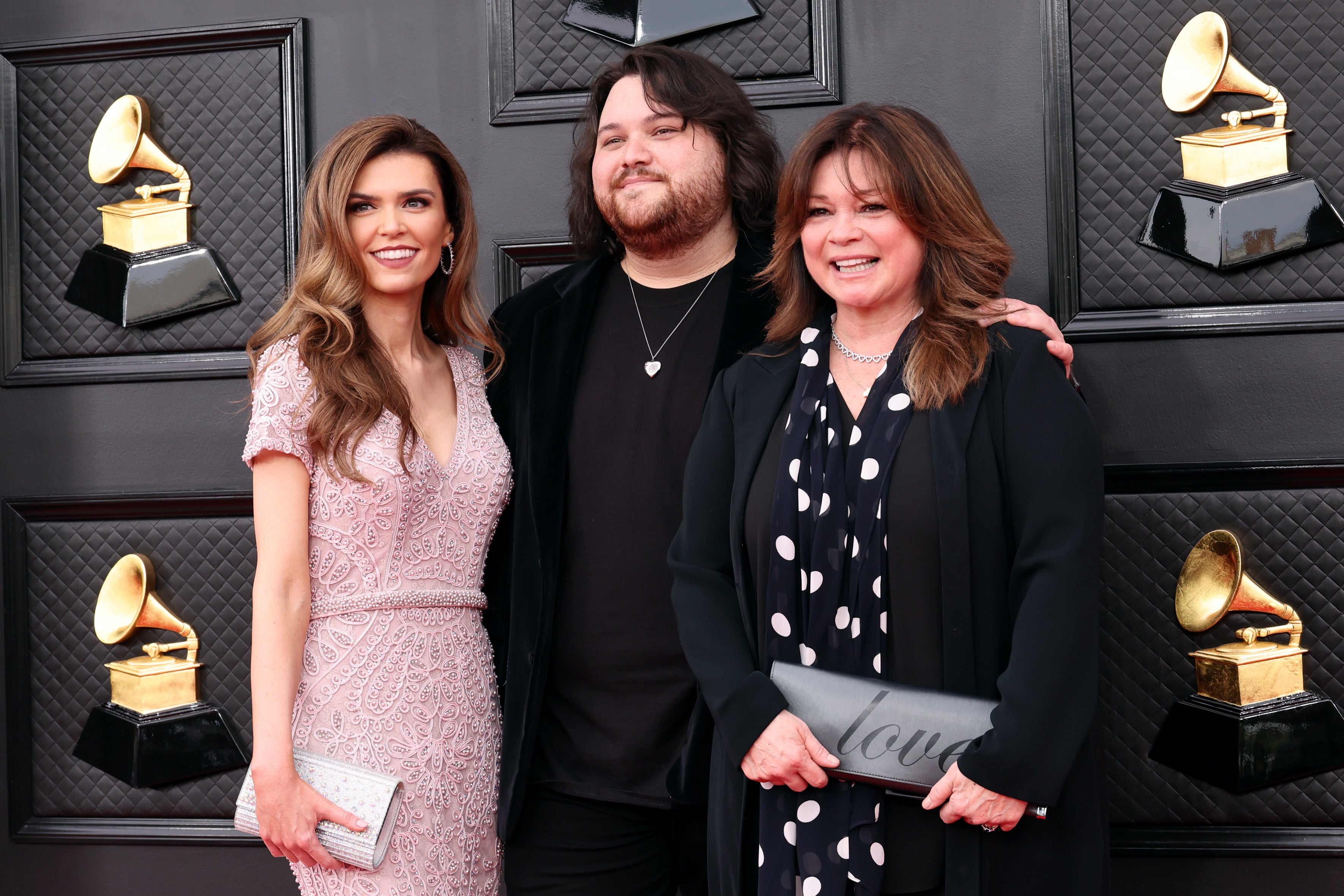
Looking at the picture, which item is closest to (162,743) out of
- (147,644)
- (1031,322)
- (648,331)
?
(147,644)

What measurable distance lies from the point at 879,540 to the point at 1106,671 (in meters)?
0.96

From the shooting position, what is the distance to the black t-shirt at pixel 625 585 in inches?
69.3

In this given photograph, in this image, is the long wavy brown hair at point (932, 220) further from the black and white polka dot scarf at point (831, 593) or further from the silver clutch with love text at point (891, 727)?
the silver clutch with love text at point (891, 727)

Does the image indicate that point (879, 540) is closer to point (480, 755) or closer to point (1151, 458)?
point (480, 755)

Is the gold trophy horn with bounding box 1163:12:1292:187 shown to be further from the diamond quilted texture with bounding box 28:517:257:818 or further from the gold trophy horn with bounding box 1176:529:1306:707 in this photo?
the diamond quilted texture with bounding box 28:517:257:818

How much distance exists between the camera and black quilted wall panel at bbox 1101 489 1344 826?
81.2 inches

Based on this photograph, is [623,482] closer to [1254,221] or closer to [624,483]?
[624,483]

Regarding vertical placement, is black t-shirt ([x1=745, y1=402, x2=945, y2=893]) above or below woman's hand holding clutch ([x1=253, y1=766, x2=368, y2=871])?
above

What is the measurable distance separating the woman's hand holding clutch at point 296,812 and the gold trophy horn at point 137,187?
4.17 feet

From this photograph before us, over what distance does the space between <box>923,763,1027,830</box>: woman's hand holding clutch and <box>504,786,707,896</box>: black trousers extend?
54 cm

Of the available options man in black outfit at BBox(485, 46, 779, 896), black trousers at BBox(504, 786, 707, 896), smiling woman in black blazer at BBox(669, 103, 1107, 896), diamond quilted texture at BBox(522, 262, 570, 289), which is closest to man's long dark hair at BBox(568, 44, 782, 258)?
man in black outfit at BBox(485, 46, 779, 896)

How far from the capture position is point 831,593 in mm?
1441

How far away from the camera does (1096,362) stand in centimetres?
211

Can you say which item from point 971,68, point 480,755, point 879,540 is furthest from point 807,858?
point 971,68
